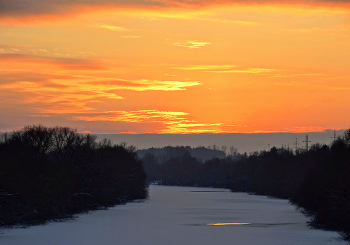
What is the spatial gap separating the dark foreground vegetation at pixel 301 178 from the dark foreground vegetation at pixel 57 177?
1990 centimetres

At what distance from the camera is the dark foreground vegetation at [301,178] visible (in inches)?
1412

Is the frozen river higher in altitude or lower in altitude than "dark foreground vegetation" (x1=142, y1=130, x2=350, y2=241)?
lower

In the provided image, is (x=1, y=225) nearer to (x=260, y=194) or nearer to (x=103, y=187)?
(x=103, y=187)

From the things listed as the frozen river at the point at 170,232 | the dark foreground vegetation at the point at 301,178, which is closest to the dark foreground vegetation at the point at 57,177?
the frozen river at the point at 170,232

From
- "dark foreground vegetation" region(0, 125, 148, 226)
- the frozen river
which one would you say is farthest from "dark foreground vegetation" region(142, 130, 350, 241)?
"dark foreground vegetation" region(0, 125, 148, 226)

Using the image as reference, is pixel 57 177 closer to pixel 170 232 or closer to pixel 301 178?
pixel 170 232

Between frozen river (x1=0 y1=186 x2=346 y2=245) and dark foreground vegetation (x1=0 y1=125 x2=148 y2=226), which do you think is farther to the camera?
dark foreground vegetation (x1=0 y1=125 x2=148 y2=226)

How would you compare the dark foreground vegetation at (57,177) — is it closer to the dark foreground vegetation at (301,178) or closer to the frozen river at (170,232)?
the frozen river at (170,232)

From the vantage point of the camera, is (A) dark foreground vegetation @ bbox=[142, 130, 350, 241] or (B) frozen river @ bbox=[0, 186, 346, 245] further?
(A) dark foreground vegetation @ bbox=[142, 130, 350, 241]

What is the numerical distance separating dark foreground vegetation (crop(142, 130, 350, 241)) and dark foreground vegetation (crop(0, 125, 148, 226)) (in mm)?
19905

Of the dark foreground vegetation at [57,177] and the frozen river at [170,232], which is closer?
the frozen river at [170,232]

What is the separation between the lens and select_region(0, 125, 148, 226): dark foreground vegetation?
3653cm

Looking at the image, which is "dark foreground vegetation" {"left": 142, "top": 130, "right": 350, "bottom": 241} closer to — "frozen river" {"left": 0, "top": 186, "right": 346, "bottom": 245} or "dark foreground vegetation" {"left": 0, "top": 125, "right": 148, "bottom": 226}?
"frozen river" {"left": 0, "top": 186, "right": 346, "bottom": 245}

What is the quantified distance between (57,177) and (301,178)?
3433cm
